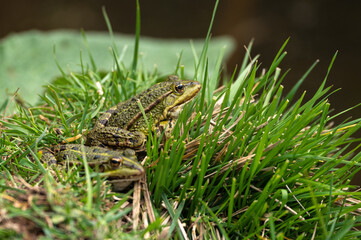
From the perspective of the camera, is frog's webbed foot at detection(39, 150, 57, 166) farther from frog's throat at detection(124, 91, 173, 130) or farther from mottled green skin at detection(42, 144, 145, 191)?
frog's throat at detection(124, 91, 173, 130)

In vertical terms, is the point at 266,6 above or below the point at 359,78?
above

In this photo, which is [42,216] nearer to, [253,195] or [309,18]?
[253,195]

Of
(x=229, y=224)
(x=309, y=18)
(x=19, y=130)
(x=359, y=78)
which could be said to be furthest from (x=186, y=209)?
(x=309, y=18)

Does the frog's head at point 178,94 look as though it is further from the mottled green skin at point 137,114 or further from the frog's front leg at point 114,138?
the frog's front leg at point 114,138

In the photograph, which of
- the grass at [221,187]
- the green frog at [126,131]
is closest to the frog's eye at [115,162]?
the green frog at [126,131]

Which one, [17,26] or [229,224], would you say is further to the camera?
[17,26]

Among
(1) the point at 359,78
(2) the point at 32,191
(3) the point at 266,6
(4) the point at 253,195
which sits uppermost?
(3) the point at 266,6

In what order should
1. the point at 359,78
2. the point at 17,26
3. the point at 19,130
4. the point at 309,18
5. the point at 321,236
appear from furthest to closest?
1. the point at 17,26
2. the point at 309,18
3. the point at 359,78
4. the point at 19,130
5. the point at 321,236

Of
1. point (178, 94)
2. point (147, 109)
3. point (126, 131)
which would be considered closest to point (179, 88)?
point (178, 94)
